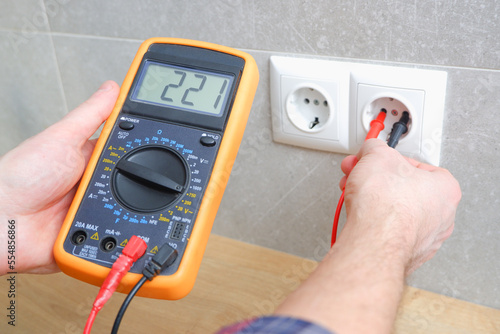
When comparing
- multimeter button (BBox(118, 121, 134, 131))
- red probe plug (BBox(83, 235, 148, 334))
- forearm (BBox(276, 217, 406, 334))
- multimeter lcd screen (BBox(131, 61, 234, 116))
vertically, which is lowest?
red probe plug (BBox(83, 235, 148, 334))

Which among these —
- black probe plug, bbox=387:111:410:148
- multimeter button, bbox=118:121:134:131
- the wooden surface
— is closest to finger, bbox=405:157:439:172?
black probe plug, bbox=387:111:410:148

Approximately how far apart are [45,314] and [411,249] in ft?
1.80

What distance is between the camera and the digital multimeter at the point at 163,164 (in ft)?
1.69

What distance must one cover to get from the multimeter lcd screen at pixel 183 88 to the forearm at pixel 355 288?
0.25m

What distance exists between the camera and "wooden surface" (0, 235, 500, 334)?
0.66m

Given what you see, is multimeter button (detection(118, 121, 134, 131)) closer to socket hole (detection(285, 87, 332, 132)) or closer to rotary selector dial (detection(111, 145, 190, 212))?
rotary selector dial (detection(111, 145, 190, 212))

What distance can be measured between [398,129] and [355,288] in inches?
10.6

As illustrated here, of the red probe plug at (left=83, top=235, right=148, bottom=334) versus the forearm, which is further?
the red probe plug at (left=83, top=235, right=148, bottom=334)

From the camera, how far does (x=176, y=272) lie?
0.50 m

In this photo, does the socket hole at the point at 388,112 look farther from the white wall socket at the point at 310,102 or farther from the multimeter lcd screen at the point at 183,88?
the multimeter lcd screen at the point at 183,88

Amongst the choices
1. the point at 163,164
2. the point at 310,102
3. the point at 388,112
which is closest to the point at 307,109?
the point at 310,102

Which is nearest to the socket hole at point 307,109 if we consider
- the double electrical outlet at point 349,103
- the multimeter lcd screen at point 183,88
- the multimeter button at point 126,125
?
the double electrical outlet at point 349,103

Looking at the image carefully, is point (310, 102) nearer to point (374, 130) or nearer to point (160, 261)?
point (374, 130)

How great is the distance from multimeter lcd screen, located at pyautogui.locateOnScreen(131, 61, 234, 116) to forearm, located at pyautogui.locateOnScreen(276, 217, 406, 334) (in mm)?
249
